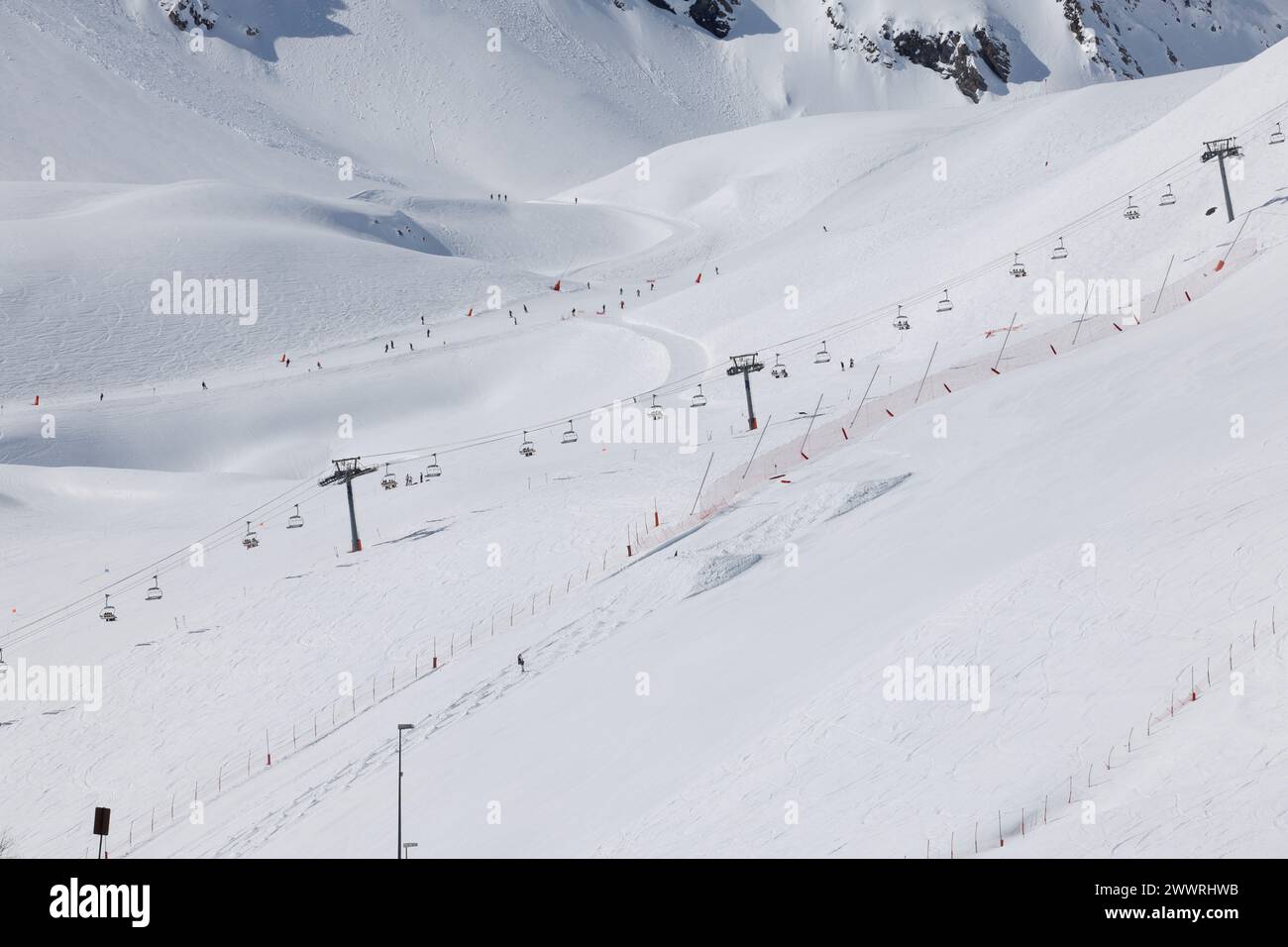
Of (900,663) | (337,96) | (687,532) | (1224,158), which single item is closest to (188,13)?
(337,96)

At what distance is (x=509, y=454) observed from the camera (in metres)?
63.1

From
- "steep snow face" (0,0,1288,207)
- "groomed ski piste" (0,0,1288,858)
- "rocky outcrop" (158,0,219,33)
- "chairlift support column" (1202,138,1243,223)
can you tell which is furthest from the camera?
"rocky outcrop" (158,0,219,33)

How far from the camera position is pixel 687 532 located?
44688mm

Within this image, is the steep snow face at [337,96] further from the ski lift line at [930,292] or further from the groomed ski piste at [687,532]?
the ski lift line at [930,292]

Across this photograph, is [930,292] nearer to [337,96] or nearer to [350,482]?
[350,482]

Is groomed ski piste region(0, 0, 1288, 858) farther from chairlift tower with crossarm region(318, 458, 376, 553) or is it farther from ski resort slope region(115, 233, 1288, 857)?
chairlift tower with crossarm region(318, 458, 376, 553)

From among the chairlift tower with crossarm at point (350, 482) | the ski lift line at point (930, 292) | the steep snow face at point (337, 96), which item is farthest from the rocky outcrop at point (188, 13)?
the chairlift tower with crossarm at point (350, 482)

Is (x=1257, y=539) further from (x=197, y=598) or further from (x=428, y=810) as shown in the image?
(x=197, y=598)

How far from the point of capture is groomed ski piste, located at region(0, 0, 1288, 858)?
86.0ft

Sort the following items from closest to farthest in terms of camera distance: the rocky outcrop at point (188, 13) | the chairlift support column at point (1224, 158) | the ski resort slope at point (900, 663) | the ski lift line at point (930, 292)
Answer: the ski resort slope at point (900, 663) < the chairlift support column at point (1224, 158) < the ski lift line at point (930, 292) < the rocky outcrop at point (188, 13)

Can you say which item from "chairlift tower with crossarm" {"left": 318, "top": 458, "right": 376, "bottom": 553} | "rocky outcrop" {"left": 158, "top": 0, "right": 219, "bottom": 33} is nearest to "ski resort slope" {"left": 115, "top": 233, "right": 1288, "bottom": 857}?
"chairlift tower with crossarm" {"left": 318, "top": 458, "right": 376, "bottom": 553}

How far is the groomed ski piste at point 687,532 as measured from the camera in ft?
86.0

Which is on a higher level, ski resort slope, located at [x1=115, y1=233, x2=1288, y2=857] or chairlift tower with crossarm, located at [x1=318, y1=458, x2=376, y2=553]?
chairlift tower with crossarm, located at [x1=318, y1=458, x2=376, y2=553]
